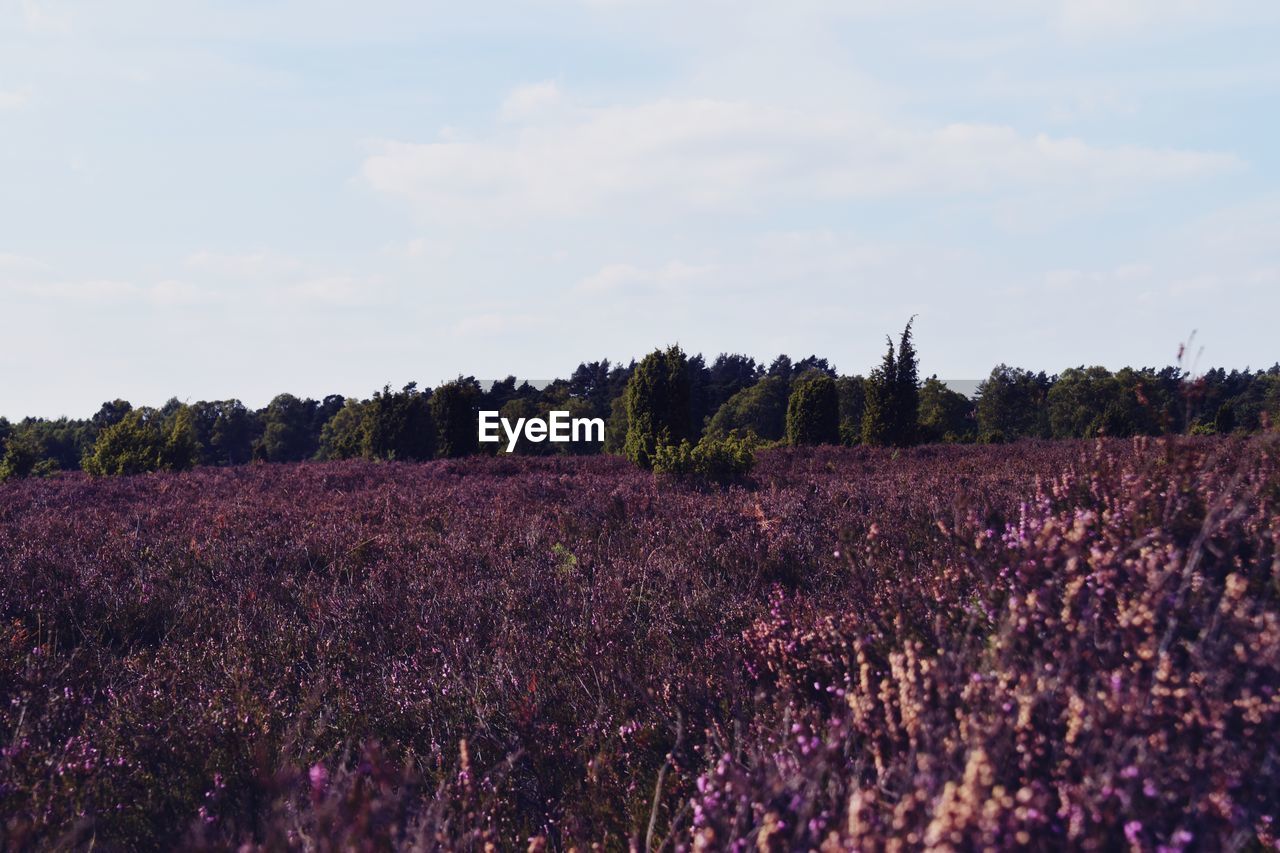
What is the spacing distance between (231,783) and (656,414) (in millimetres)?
17332

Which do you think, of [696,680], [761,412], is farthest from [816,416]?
[761,412]

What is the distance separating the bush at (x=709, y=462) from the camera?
1153cm

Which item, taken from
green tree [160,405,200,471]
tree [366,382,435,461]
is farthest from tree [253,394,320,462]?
green tree [160,405,200,471]

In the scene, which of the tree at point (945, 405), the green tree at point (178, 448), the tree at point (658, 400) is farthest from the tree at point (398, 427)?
the tree at point (945, 405)

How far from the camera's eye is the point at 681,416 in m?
20.7

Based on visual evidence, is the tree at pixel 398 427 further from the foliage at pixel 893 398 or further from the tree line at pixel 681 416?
the foliage at pixel 893 398

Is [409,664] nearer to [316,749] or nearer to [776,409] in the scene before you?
[316,749]

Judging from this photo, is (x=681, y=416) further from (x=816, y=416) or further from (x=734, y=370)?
(x=734, y=370)

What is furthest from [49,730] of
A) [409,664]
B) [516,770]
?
[516,770]

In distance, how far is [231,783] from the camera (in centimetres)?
318

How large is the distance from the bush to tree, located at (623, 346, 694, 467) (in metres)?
7.55

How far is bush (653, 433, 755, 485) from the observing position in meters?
11.5

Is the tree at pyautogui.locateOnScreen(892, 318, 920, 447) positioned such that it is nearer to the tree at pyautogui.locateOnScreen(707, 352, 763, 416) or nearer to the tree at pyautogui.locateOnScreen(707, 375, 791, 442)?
the tree at pyautogui.locateOnScreen(707, 375, 791, 442)

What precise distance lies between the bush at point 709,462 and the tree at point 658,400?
7554mm
